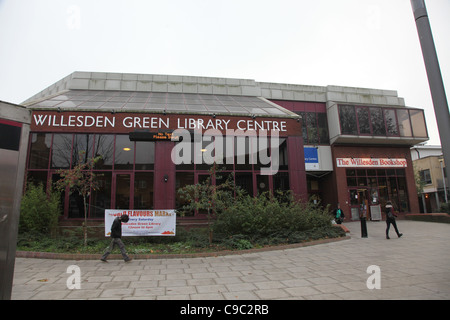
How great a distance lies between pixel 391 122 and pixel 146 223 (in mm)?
21529

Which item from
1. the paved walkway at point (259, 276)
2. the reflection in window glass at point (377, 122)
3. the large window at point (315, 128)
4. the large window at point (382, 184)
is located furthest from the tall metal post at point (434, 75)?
the reflection in window glass at point (377, 122)

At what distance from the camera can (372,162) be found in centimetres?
2195

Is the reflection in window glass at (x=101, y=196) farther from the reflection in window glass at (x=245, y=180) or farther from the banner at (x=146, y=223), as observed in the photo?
the reflection in window glass at (x=245, y=180)

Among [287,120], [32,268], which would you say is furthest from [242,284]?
[287,120]

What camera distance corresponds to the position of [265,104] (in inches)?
746

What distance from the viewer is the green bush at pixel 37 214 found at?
34.0ft

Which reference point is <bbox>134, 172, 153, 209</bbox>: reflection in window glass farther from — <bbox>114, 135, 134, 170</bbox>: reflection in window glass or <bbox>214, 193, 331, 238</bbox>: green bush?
<bbox>214, 193, 331, 238</bbox>: green bush

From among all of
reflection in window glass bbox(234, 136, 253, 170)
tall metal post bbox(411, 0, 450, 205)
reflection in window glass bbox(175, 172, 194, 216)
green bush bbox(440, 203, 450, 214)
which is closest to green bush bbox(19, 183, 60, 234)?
reflection in window glass bbox(175, 172, 194, 216)

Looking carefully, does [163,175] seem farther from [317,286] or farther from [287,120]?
[317,286]

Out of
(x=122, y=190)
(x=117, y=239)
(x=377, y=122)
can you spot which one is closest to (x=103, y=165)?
(x=122, y=190)

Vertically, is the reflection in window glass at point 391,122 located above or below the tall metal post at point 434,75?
above

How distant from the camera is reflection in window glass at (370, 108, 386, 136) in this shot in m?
21.8

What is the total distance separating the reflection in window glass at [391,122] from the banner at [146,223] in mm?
20035

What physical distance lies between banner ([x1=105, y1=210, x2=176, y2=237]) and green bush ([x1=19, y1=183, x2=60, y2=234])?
2882 mm
